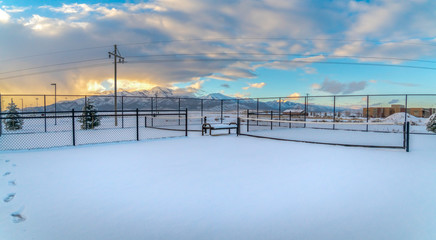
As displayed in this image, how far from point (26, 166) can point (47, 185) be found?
2.15 metres

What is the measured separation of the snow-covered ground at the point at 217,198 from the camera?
2.77m

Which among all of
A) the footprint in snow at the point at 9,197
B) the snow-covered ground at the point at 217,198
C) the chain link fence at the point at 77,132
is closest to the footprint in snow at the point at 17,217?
the snow-covered ground at the point at 217,198

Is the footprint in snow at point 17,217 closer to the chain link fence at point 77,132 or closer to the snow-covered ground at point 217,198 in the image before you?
the snow-covered ground at point 217,198

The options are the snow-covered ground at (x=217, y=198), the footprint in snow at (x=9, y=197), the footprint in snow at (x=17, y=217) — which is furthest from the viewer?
the footprint in snow at (x=9, y=197)

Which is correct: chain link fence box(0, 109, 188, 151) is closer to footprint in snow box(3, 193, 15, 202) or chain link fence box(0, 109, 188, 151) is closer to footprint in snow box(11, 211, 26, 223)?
footprint in snow box(3, 193, 15, 202)

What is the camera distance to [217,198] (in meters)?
3.66

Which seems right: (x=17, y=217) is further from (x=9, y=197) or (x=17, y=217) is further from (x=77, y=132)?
(x=77, y=132)

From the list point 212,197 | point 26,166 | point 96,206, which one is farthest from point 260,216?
point 26,166

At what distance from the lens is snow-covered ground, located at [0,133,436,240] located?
2766 mm

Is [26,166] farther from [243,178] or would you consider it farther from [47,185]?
[243,178]

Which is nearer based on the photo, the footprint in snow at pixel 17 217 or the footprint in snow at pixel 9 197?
the footprint in snow at pixel 17 217

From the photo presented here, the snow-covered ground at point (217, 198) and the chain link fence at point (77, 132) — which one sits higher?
the chain link fence at point (77, 132)

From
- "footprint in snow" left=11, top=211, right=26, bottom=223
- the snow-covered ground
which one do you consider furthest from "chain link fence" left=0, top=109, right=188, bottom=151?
"footprint in snow" left=11, top=211, right=26, bottom=223

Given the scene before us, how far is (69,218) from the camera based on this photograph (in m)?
3.04
